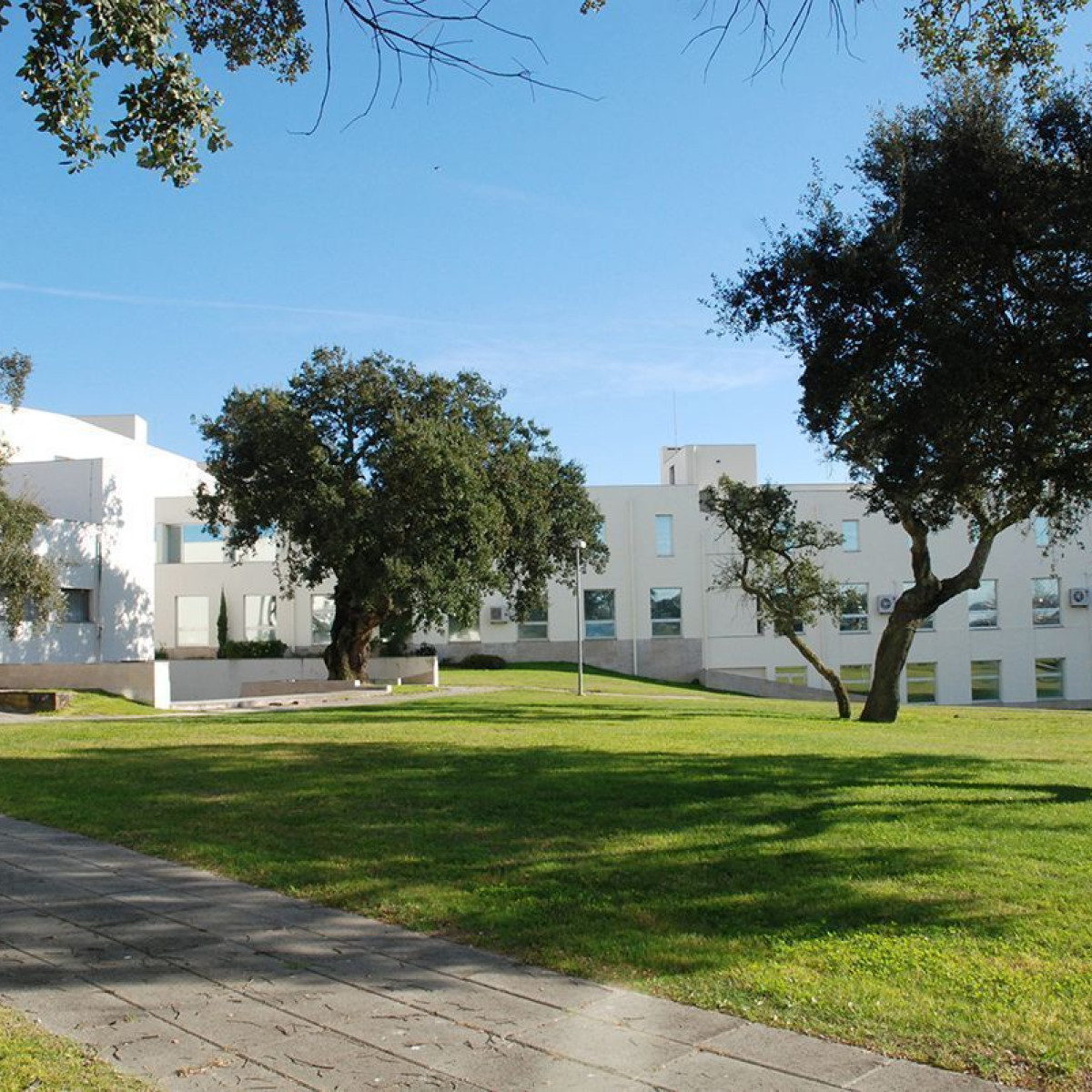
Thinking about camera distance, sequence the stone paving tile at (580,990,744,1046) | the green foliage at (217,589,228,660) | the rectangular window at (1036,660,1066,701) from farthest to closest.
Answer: the rectangular window at (1036,660,1066,701)
the green foliage at (217,589,228,660)
the stone paving tile at (580,990,744,1046)

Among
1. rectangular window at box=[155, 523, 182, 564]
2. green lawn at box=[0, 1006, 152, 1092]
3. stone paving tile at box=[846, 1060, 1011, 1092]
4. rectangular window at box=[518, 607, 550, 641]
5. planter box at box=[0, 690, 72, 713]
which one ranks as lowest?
planter box at box=[0, 690, 72, 713]

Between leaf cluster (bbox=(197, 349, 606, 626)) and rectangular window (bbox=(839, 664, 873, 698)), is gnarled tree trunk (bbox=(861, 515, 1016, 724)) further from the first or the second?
rectangular window (bbox=(839, 664, 873, 698))

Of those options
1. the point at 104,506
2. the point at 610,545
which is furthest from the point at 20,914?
the point at 610,545

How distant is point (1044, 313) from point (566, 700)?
1991 centimetres

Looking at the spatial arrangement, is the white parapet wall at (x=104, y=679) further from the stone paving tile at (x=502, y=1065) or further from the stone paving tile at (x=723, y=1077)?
the stone paving tile at (x=723, y=1077)

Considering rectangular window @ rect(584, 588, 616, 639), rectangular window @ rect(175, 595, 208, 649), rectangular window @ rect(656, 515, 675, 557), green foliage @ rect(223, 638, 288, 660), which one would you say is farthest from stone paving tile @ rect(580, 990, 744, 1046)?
rectangular window @ rect(175, 595, 208, 649)

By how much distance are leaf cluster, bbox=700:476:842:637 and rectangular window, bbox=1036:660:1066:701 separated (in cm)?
2883

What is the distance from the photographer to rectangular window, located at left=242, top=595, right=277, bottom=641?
4994 centimetres

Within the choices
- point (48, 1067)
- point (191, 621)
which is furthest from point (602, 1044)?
point (191, 621)

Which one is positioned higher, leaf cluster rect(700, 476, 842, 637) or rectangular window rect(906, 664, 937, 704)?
leaf cluster rect(700, 476, 842, 637)

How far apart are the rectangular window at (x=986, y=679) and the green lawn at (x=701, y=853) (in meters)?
37.8

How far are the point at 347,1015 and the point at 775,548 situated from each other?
23316mm

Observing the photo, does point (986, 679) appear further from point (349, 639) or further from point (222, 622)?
point (222, 622)

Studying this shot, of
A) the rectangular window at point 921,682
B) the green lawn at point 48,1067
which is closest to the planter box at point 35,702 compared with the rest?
the green lawn at point 48,1067
